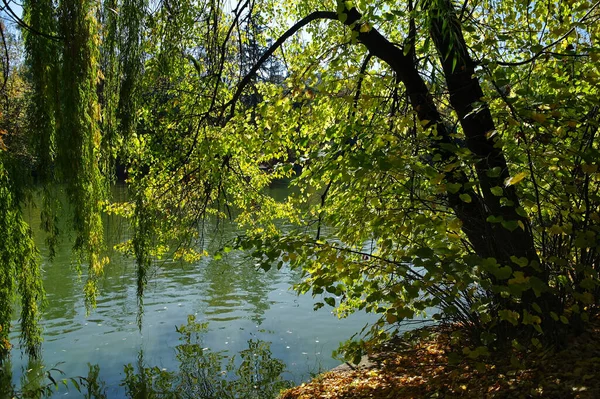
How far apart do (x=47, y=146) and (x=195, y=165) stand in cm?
225

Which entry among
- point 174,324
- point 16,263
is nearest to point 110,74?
point 16,263

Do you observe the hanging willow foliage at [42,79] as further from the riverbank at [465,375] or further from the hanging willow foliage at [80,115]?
the riverbank at [465,375]

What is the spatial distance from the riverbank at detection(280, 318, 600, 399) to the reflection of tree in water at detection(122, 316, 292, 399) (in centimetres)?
Result: 73

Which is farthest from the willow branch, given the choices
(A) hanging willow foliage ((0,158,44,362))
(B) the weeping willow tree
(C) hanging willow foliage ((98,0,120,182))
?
(A) hanging willow foliage ((0,158,44,362))

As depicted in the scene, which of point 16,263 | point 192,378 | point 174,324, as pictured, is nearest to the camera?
point 16,263

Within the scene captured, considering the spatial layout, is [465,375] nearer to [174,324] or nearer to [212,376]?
[212,376]

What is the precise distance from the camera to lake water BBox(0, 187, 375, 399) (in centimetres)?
643

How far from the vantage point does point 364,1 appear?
3723 mm

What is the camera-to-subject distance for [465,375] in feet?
11.9

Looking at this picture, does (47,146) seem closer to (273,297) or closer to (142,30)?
(142,30)

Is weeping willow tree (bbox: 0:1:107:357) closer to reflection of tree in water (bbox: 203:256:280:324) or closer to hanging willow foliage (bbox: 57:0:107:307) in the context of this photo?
hanging willow foliage (bbox: 57:0:107:307)

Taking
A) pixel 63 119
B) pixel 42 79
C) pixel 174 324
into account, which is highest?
pixel 42 79

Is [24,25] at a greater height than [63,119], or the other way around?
[24,25]

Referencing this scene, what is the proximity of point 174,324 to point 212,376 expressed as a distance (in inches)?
92.9
